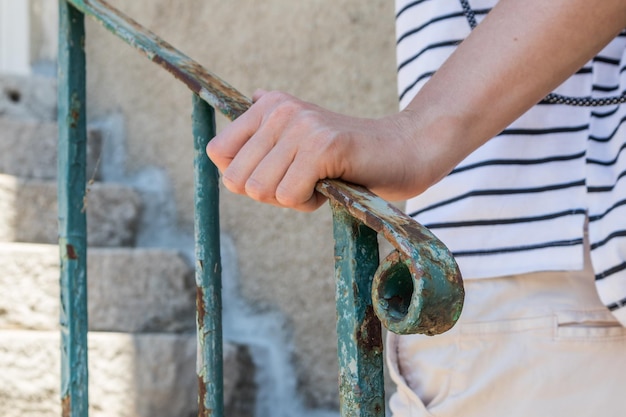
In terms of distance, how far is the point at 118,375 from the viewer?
81.5 inches

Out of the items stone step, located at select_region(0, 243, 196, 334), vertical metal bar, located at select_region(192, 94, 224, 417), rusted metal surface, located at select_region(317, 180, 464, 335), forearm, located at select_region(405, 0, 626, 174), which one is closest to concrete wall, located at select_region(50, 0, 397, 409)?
stone step, located at select_region(0, 243, 196, 334)

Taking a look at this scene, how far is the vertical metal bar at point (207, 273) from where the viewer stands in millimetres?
1061

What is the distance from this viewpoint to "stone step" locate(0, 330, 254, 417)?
2012 millimetres

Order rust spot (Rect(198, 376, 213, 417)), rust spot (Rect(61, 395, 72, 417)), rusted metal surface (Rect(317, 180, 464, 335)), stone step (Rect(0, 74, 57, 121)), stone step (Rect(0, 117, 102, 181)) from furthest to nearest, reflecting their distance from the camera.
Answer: stone step (Rect(0, 74, 57, 121))
stone step (Rect(0, 117, 102, 181))
rust spot (Rect(61, 395, 72, 417))
rust spot (Rect(198, 376, 213, 417))
rusted metal surface (Rect(317, 180, 464, 335))

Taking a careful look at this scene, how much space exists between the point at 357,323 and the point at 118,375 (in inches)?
56.3

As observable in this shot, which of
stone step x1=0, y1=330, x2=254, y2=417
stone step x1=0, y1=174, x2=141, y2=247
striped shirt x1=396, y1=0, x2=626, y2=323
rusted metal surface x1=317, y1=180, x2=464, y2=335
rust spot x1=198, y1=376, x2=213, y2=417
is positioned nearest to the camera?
rusted metal surface x1=317, y1=180, x2=464, y2=335

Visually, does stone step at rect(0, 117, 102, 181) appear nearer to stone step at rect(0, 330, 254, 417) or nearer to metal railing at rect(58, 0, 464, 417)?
stone step at rect(0, 330, 254, 417)

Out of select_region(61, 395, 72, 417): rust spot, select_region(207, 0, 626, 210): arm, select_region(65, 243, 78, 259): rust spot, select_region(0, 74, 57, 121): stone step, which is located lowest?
select_region(61, 395, 72, 417): rust spot

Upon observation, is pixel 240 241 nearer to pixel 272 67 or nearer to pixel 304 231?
pixel 304 231

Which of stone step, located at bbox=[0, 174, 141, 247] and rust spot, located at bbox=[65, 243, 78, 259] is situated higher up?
stone step, located at bbox=[0, 174, 141, 247]

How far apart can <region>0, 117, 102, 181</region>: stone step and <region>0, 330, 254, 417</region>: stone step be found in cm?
77

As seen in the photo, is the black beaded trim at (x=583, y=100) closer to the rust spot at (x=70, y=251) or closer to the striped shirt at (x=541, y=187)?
the striped shirt at (x=541, y=187)

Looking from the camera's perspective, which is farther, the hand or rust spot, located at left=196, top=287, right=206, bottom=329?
rust spot, located at left=196, top=287, right=206, bottom=329

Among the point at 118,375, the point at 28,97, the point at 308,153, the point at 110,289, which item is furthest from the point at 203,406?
the point at 28,97
